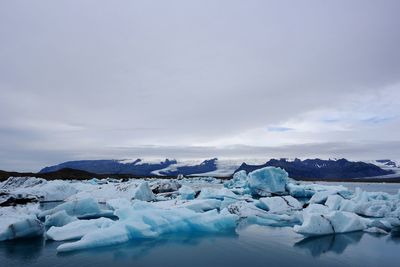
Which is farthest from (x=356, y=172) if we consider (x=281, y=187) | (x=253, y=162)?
(x=281, y=187)

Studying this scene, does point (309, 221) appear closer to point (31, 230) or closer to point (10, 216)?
point (31, 230)

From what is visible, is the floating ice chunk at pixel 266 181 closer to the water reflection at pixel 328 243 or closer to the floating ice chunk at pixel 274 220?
the floating ice chunk at pixel 274 220

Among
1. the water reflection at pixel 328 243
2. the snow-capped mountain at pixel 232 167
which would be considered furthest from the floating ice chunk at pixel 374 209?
the snow-capped mountain at pixel 232 167

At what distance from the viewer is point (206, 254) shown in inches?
248

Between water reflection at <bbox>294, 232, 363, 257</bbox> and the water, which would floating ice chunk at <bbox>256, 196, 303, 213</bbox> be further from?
the water

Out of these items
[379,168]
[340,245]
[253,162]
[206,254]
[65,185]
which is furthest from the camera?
[253,162]

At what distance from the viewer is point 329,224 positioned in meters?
8.32

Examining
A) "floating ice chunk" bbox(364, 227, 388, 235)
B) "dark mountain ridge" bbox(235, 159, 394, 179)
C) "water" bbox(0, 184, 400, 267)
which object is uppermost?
"water" bbox(0, 184, 400, 267)

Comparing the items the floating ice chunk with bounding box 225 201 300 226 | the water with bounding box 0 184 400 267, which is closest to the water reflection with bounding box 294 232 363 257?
the water with bounding box 0 184 400 267

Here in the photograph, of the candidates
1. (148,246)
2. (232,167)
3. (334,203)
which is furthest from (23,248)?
(232,167)

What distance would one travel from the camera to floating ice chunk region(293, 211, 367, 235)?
8.08m

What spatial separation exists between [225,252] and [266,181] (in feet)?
44.9

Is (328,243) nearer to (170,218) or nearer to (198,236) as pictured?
(198,236)

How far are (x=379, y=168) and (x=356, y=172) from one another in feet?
→ 29.1
